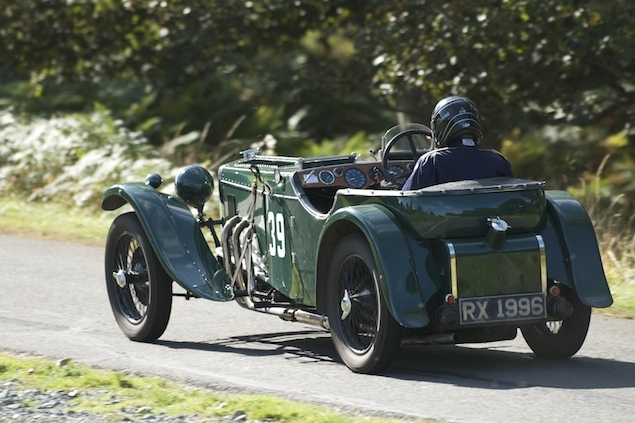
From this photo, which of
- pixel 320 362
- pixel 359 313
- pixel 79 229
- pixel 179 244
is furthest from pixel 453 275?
pixel 79 229

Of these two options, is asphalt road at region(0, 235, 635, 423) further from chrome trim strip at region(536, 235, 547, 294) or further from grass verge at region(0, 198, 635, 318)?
grass verge at region(0, 198, 635, 318)

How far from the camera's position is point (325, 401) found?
607 cm

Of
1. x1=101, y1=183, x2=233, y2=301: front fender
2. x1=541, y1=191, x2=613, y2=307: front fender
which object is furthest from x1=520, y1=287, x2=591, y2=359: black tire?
x1=101, y1=183, x2=233, y2=301: front fender

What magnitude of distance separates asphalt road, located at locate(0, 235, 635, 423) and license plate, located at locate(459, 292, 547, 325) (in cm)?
35

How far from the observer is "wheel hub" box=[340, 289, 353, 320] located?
265 inches

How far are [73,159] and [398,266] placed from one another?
10746 millimetres

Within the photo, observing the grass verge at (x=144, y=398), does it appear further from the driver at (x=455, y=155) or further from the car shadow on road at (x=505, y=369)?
the driver at (x=455, y=155)

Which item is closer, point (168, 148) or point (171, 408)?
point (171, 408)

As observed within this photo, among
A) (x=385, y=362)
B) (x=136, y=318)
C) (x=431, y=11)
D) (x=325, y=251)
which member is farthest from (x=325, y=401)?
(x=431, y=11)

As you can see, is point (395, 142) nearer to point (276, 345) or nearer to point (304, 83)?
point (276, 345)

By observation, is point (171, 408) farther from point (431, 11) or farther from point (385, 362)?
point (431, 11)

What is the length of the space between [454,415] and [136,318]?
309 centimetres

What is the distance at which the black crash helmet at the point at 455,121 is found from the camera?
693 centimetres

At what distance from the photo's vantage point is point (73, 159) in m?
16.4
